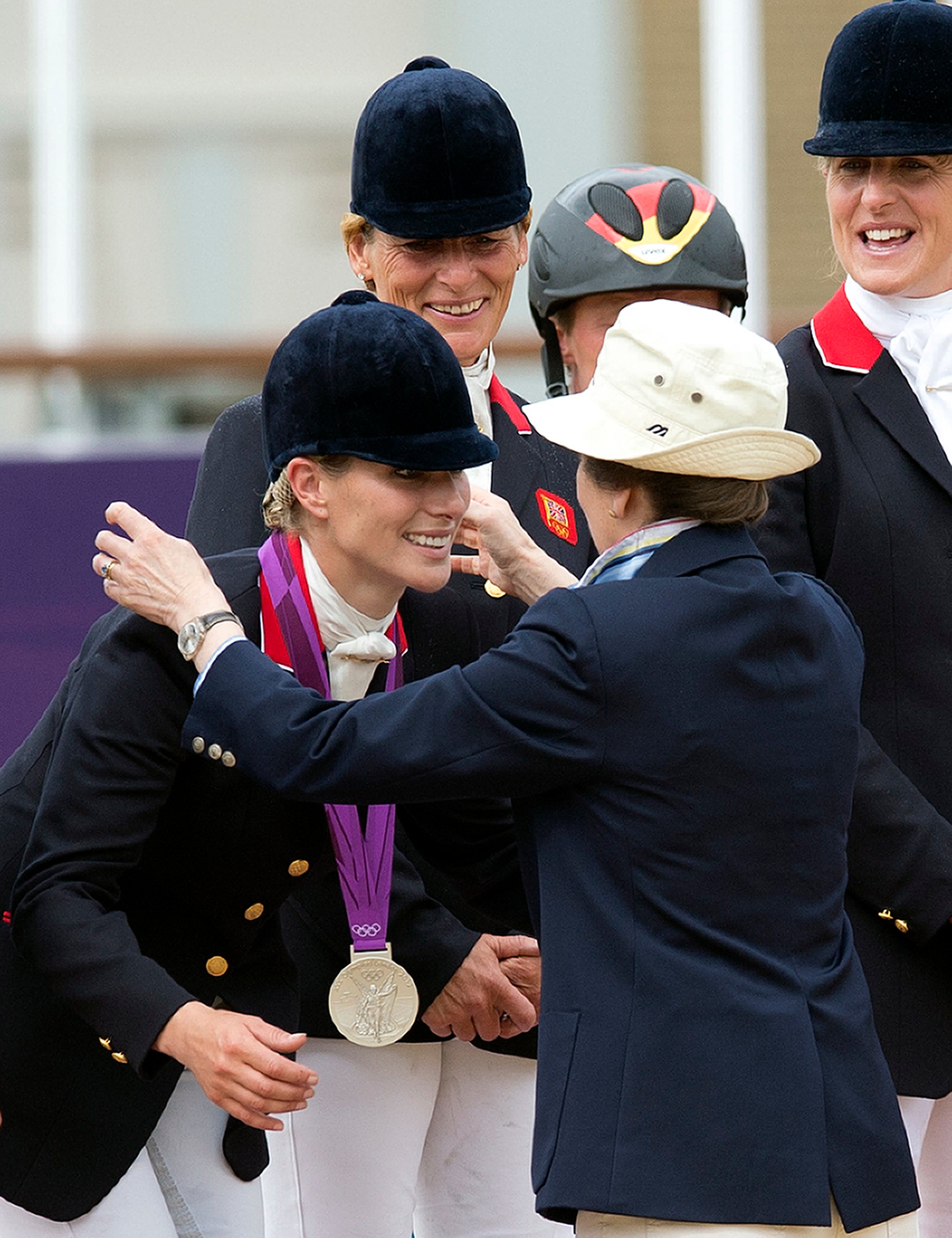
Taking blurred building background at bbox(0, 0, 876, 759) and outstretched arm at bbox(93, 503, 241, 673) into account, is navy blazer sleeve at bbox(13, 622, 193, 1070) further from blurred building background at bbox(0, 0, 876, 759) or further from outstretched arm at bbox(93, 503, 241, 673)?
blurred building background at bbox(0, 0, 876, 759)

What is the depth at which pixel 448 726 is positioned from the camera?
2404 millimetres

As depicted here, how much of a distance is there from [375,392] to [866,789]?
0.93 meters

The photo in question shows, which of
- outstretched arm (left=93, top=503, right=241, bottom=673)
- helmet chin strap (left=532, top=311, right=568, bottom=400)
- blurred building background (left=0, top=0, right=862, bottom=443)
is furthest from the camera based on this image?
blurred building background (left=0, top=0, right=862, bottom=443)

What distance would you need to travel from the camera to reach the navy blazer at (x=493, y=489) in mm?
3178

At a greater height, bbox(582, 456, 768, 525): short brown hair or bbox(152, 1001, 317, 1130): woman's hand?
bbox(582, 456, 768, 525): short brown hair

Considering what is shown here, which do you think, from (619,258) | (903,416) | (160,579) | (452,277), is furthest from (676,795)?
(619,258)

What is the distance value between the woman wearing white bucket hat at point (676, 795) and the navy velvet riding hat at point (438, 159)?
78cm

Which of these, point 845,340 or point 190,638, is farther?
point 845,340

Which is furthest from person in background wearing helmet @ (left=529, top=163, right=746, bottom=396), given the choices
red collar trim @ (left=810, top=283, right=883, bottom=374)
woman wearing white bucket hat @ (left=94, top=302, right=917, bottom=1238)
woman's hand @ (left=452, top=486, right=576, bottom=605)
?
woman wearing white bucket hat @ (left=94, top=302, right=917, bottom=1238)

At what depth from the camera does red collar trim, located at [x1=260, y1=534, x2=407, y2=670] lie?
272 centimetres

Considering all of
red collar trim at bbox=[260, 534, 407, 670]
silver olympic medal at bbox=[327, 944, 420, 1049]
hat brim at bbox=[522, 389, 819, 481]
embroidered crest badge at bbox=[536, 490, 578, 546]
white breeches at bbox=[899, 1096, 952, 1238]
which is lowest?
white breeches at bbox=[899, 1096, 952, 1238]

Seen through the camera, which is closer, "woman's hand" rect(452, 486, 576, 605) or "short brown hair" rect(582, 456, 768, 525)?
"short brown hair" rect(582, 456, 768, 525)

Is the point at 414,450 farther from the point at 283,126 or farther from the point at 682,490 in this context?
the point at 283,126

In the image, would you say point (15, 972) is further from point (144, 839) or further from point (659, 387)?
point (659, 387)
